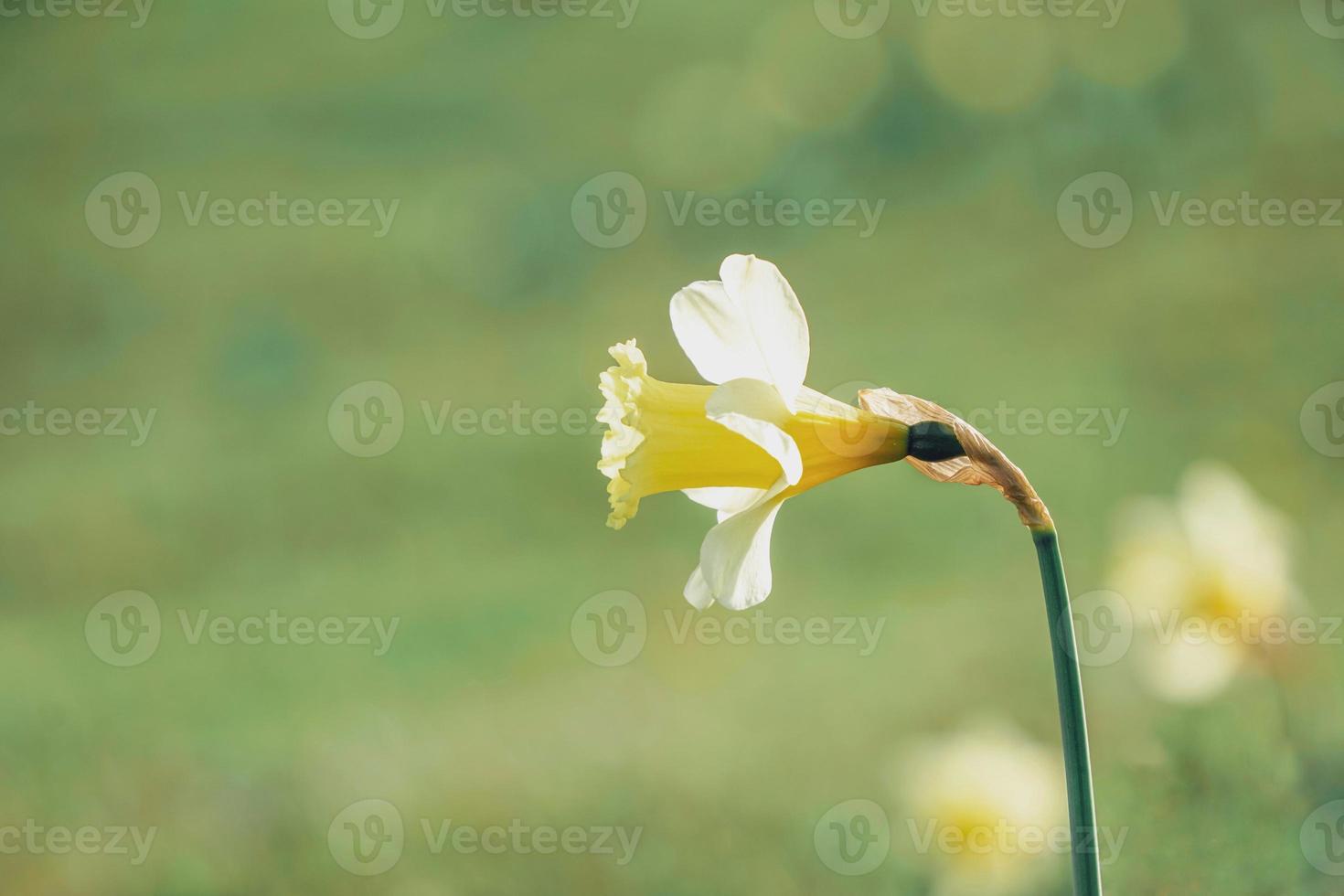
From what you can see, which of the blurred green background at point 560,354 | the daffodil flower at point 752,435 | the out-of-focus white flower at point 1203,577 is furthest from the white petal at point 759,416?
the blurred green background at point 560,354

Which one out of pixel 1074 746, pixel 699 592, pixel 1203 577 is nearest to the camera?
pixel 1074 746

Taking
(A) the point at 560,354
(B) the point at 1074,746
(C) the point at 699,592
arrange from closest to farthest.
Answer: (B) the point at 1074,746 < (C) the point at 699,592 < (A) the point at 560,354

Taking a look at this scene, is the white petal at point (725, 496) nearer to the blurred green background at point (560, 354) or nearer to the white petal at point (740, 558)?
the white petal at point (740, 558)

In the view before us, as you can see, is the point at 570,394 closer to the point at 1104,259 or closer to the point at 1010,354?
the point at 1010,354

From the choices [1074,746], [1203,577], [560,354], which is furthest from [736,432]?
[560,354]

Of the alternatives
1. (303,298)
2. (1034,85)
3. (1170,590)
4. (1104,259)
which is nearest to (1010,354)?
(1104,259)

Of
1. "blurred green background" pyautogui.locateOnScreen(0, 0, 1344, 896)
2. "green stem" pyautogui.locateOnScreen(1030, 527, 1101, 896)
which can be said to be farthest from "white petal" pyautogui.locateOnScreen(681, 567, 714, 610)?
"blurred green background" pyautogui.locateOnScreen(0, 0, 1344, 896)

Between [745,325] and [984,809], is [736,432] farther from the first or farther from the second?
[984,809]
